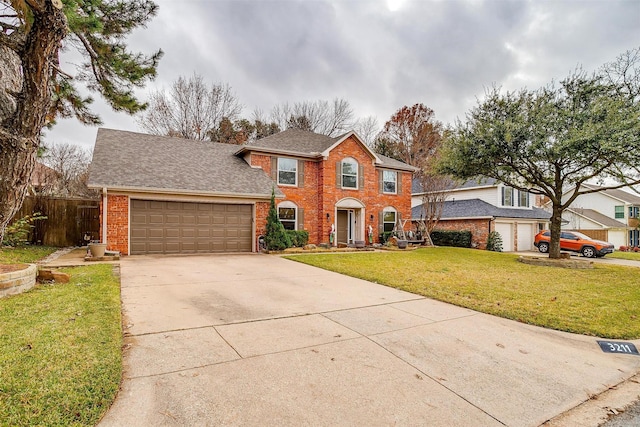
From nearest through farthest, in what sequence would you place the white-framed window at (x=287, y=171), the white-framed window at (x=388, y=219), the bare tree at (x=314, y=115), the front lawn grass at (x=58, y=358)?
1. the front lawn grass at (x=58, y=358)
2. the white-framed window at (x=287, y=171)
3. the white-framed window at (x=388, y=219)
4. the bare tree at (x=314, y=115)

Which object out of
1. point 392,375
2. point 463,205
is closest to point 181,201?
point 392,375

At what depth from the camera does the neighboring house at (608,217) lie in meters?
28.8

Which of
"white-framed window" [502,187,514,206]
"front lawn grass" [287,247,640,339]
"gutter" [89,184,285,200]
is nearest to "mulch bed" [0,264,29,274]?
"gutter" [89,184,285,200]

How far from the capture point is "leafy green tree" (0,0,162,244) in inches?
228

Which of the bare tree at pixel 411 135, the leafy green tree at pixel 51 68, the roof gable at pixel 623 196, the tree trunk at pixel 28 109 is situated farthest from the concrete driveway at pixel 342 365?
the roof gable at pixel 623 196

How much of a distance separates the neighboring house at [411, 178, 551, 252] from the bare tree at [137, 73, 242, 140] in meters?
16.7

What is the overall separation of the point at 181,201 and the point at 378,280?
8904 mm

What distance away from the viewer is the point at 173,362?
335cm

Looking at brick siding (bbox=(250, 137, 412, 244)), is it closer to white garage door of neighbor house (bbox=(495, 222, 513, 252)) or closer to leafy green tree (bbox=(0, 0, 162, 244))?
leafy green tree (bbox=(0, 0, 162, 244))

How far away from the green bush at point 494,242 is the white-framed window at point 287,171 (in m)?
12.8

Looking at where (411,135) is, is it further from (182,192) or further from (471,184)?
(182,192)

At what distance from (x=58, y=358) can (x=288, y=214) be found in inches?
554

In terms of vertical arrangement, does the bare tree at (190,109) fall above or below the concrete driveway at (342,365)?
above

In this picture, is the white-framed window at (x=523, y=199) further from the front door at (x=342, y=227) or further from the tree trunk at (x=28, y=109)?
the tree trunk at (x=28, y=109)
